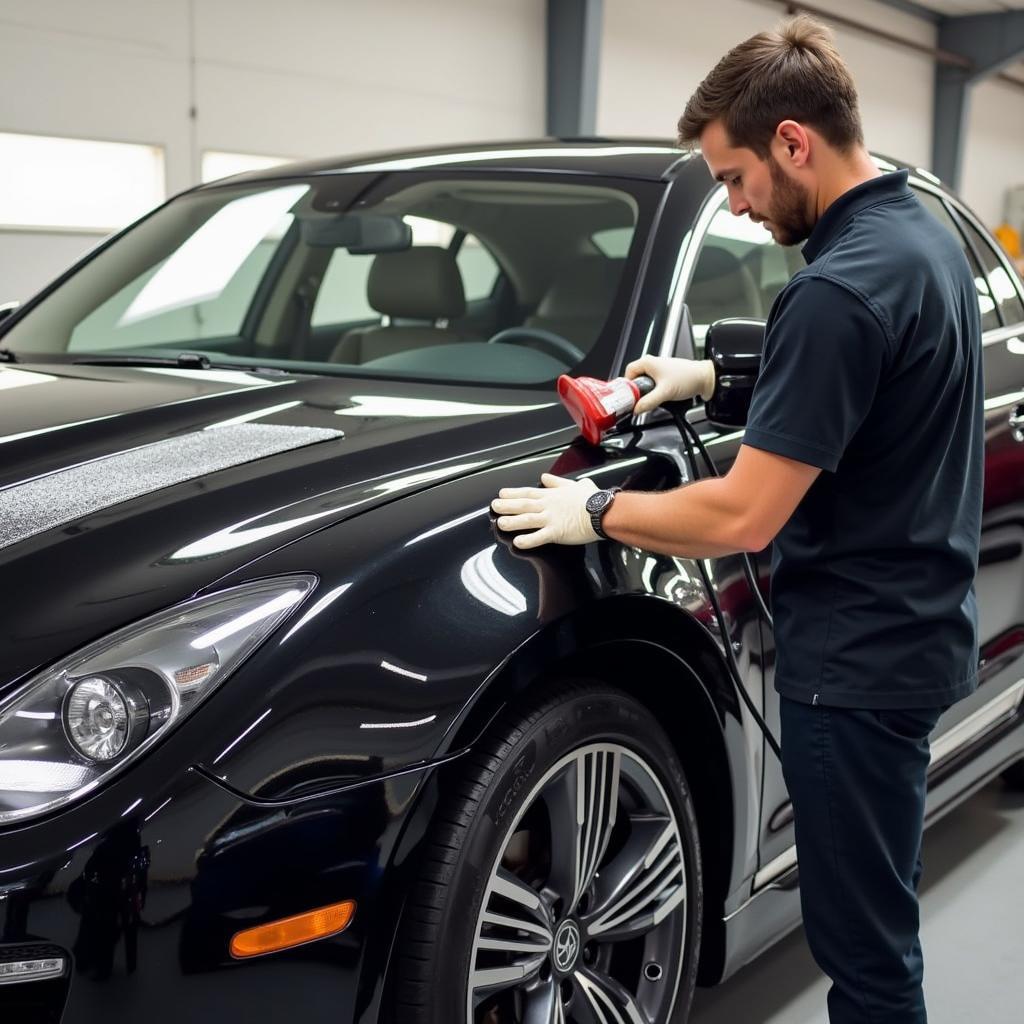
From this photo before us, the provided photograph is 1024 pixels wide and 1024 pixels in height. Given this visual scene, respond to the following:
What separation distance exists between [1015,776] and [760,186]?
2243 mm

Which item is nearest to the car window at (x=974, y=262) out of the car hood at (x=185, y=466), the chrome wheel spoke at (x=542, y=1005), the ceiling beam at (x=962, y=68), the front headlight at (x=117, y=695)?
the car hood at (x=185, y=466)

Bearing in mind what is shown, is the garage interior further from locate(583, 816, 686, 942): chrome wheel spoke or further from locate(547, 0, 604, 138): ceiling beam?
locate(583, 816, 686, 942): chrome wheel spoke

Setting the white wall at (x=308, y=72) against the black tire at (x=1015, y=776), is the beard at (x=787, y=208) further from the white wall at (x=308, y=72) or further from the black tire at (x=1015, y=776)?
the white wall at (x=308, y=72)

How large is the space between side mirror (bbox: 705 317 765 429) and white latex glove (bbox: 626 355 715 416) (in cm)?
3

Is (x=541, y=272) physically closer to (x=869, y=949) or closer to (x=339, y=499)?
(x=339, y=499)

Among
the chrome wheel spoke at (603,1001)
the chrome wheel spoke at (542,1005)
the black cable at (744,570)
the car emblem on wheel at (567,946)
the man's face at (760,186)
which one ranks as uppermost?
the man's face at (760,186)

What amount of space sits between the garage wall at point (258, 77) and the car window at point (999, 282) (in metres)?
4.96

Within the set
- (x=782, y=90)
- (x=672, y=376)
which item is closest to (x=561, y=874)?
(x=672, y=376)

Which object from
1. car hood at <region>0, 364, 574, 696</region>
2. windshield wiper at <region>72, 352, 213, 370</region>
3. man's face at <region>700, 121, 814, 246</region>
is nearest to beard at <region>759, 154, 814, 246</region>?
man's face at <region>700, 121, 814, 246</region>

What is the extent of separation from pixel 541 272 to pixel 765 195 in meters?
0.94

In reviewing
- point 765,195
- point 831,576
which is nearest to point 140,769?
point 831,576

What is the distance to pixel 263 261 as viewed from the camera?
2.91 m

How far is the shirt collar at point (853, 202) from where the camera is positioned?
5.13ft

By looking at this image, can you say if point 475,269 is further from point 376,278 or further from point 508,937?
point 508,937
